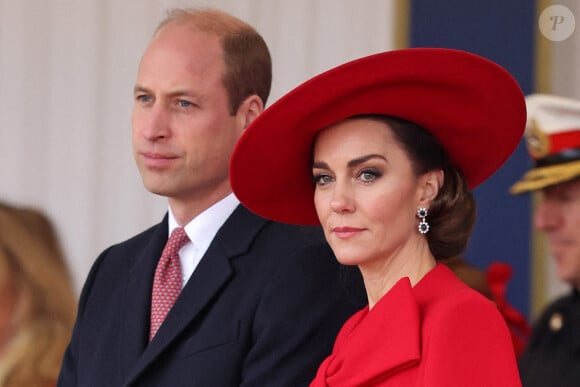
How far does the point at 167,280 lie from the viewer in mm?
2299

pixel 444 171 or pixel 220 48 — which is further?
pixel 220 48

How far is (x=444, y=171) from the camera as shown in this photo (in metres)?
2.01

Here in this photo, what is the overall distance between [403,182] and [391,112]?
11 cm

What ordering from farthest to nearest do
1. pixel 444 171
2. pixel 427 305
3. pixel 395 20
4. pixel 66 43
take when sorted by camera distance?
pixel 66 43 → pixel 395 20 → pixel 444 171 → pixel 427 305

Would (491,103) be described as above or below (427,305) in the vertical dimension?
above

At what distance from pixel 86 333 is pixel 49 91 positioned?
169cm

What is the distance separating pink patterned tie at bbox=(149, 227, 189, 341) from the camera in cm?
227

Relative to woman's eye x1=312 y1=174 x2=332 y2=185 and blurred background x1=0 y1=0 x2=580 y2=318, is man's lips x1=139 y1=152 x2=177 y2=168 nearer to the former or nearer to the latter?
woman's eye x1=312 y1=174 x2=332 y2=185

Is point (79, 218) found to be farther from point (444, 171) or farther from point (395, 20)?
point (444, 171)

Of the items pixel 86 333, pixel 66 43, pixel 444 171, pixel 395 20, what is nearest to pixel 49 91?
pixel 66 43

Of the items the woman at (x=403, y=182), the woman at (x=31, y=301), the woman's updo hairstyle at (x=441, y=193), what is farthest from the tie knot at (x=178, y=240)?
the woman at (x=31, y=301)

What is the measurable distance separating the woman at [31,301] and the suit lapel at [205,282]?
1362 millimetres

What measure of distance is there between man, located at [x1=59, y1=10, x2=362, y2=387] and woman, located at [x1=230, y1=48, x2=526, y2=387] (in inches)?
4.9

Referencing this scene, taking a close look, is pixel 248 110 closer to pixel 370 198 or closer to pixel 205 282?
pixel 205 282
